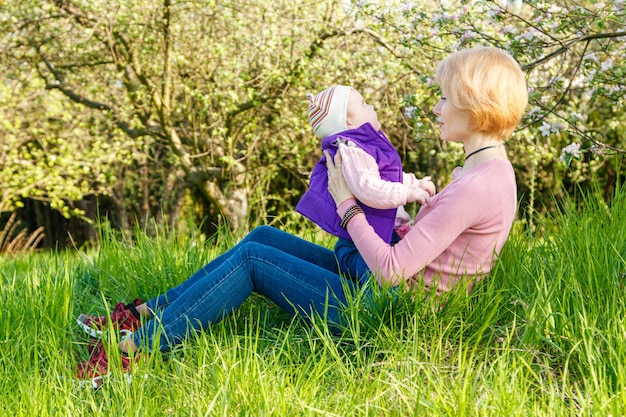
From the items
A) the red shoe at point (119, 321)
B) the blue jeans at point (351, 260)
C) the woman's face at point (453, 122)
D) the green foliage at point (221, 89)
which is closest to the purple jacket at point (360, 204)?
the blue jeans at point (351, 260)

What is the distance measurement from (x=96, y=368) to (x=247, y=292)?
59cm

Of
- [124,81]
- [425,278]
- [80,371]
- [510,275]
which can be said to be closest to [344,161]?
[425,278]

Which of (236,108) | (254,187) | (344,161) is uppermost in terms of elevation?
(344,161)

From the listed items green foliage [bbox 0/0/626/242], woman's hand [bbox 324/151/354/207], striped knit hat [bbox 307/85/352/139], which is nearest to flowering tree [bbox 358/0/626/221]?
green foliage [bbox 0/0/626/242]

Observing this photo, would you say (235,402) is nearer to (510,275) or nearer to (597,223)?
(510,275)

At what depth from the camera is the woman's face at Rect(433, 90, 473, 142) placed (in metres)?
2.42

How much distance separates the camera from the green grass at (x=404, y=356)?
2.00m

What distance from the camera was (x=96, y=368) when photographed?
93.5 inches

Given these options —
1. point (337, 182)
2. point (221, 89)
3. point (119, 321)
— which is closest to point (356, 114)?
point (337, 182)

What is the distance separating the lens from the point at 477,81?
2340mm

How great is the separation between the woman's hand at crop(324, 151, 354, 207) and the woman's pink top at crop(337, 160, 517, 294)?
0.35ft

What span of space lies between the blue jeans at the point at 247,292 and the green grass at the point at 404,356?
7 centimetres

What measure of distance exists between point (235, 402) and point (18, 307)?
1306mm

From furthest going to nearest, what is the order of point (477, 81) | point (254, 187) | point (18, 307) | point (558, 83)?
point (254, 187) < point (558, 83) < point (18, 307) < point (477, 81)
